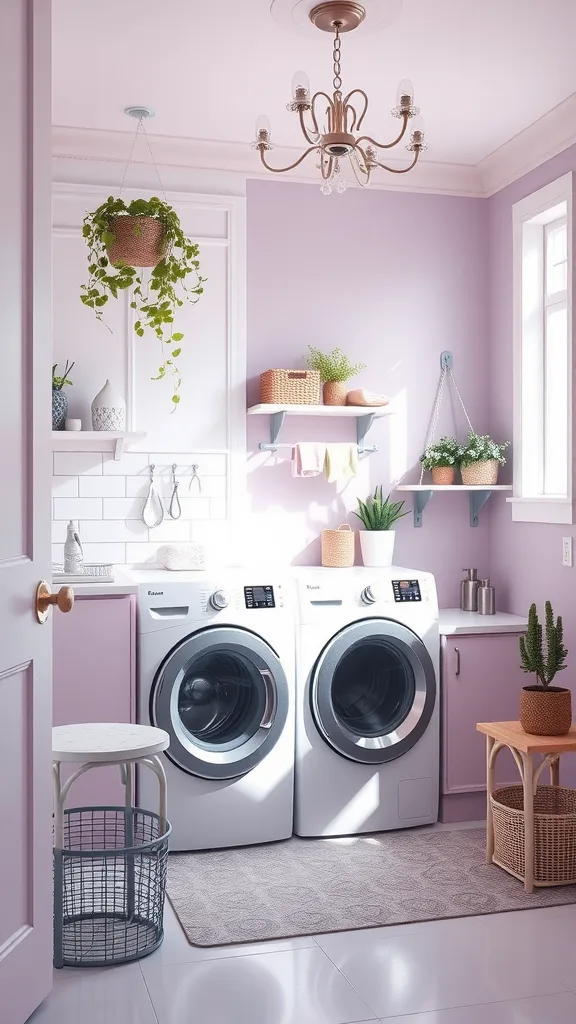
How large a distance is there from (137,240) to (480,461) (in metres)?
1.67

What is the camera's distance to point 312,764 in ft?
11.6

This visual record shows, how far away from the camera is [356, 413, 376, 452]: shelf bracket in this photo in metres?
4.11

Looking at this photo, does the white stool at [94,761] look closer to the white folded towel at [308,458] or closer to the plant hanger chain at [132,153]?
the white folded towel at [308,458]

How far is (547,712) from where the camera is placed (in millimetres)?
3189

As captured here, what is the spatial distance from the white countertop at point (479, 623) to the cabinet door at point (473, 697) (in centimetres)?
3

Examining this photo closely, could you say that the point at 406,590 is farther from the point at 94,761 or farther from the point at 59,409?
the point at 94,761

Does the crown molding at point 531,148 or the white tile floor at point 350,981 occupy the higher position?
the crown molding at point 531,148

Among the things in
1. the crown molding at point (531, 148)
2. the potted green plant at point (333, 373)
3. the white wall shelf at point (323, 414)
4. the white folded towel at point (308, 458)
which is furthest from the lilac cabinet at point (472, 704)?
the crown molding at point (531, 148)

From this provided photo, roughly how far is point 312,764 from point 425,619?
0.68 meters

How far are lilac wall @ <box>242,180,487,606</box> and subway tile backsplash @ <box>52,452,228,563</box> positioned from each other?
0.19 metres

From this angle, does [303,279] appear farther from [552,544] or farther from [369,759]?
[369,759]

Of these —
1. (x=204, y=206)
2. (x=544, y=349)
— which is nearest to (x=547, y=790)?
(x=544, y=349)

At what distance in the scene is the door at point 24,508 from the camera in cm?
205

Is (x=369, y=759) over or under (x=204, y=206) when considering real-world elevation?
under
